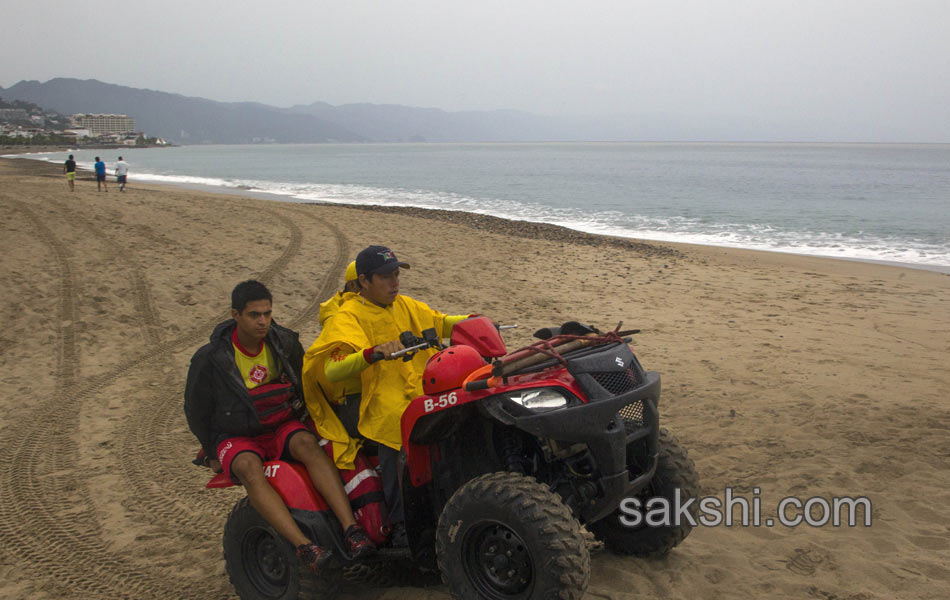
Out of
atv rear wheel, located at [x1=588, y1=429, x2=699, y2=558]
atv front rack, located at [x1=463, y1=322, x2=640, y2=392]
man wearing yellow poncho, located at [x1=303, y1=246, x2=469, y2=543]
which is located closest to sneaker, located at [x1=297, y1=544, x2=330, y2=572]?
man wearing yellow poncho, located at [x1=303, y1=246, x2=469, y2=543]

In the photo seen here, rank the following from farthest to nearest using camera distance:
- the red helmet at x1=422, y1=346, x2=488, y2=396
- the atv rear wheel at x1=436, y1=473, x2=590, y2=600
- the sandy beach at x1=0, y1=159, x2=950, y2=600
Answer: the sandy beach at x1=0, y1=159, x2=950, y2=600, the red helmet at x1=422, y1=346, x2=488, y2=396, the atv rear wheel at x1=436, y1=473, x2=590, y2=600

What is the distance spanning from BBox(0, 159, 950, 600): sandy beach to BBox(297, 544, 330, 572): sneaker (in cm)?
61

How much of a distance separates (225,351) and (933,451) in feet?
17.2

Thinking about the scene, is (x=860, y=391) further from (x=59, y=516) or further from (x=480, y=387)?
(x=59, y=516)

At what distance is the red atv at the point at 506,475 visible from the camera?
9.85 ft

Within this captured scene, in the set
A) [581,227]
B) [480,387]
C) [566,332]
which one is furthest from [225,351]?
[581,227]

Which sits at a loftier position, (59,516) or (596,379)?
(596,379)

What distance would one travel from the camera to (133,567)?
431 cm

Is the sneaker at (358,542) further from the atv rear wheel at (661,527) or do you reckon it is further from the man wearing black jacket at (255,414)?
the atv rear wheel at (661,527)

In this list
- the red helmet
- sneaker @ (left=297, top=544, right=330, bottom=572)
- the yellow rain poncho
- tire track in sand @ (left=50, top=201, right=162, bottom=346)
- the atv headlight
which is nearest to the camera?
the atv headlight

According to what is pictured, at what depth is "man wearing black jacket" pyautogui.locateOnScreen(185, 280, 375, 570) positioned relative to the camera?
11.9ft

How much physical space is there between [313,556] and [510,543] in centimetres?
Answer: 103

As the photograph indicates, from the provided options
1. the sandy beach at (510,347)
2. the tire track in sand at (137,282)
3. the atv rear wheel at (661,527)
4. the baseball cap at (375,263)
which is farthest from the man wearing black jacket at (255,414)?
the tire track in sand at (137,282)

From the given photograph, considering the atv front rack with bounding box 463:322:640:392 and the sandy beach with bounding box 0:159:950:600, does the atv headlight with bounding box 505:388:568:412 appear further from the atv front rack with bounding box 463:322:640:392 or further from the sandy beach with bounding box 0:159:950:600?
the sandy beach with bounding box 0:159:950:600
